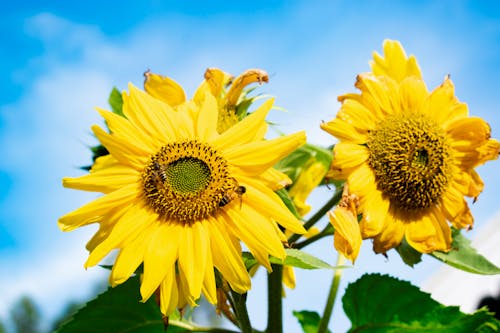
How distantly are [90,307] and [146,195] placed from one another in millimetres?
275

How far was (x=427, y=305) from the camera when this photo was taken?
3.51 ft

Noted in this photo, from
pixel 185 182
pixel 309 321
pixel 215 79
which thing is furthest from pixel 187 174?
pixel 309 321

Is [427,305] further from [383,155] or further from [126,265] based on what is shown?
[126,265]

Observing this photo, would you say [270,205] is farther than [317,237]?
No

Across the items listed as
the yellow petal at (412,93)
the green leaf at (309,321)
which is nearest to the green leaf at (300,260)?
the yellow petal at (412,93)

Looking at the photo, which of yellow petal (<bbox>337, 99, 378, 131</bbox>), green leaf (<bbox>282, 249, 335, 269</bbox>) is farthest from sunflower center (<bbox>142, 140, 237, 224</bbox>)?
yellow petal (<bbox>337, 99, 378, 131</bbox>)

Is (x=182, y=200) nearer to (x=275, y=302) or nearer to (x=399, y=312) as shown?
(x=275, y=302)

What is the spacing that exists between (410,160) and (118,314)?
21.8 inches

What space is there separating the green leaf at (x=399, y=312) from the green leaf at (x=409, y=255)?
3.5 inches

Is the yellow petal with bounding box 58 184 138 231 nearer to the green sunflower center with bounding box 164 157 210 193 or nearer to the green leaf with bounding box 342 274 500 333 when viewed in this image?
the green sunflower center with bounding box 164 157 210 193

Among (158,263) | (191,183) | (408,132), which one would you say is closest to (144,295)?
(158,263)

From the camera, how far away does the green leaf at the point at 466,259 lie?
0.97 metres

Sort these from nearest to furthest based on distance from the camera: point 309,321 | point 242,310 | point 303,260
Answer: point 303,260 < point 242,310 < point 309,321

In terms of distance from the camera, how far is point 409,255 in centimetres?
99
